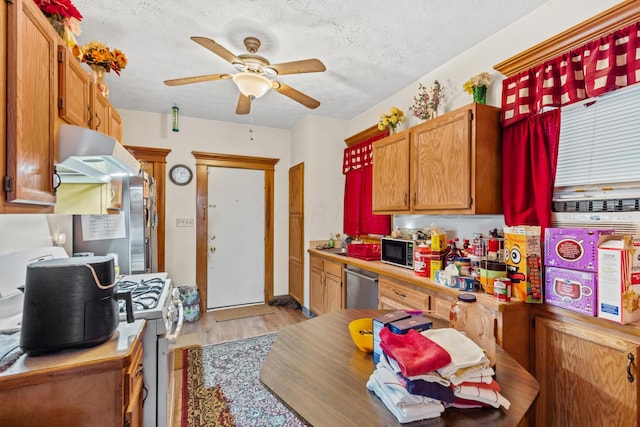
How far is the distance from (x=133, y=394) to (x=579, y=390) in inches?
84.0

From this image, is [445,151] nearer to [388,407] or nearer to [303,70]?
[303,70]

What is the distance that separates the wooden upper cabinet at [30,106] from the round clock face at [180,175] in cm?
267

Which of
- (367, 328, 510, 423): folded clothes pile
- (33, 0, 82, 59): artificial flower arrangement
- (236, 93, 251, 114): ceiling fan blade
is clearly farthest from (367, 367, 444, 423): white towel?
(236, 93, 251, 114): ceiling fan blade

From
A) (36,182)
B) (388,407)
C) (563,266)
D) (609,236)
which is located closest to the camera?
(388,407)

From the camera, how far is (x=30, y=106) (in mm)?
1133

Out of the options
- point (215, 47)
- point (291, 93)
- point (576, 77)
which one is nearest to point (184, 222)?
point (291, 93)

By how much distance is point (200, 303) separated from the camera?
4023mm

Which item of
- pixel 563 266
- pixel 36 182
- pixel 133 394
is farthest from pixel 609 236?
pixel 36 182

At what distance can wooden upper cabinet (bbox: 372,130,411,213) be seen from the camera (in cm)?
267

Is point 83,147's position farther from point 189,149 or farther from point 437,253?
point 189,149

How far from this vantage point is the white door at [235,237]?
4.15m

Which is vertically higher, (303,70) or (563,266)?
(303,70)

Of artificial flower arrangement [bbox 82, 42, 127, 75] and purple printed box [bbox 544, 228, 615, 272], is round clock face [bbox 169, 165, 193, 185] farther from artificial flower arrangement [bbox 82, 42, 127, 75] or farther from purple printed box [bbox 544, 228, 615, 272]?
purple printed box [bbox 544, 228, 615, 272]

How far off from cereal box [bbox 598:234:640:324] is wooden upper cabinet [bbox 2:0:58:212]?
2449 mm
